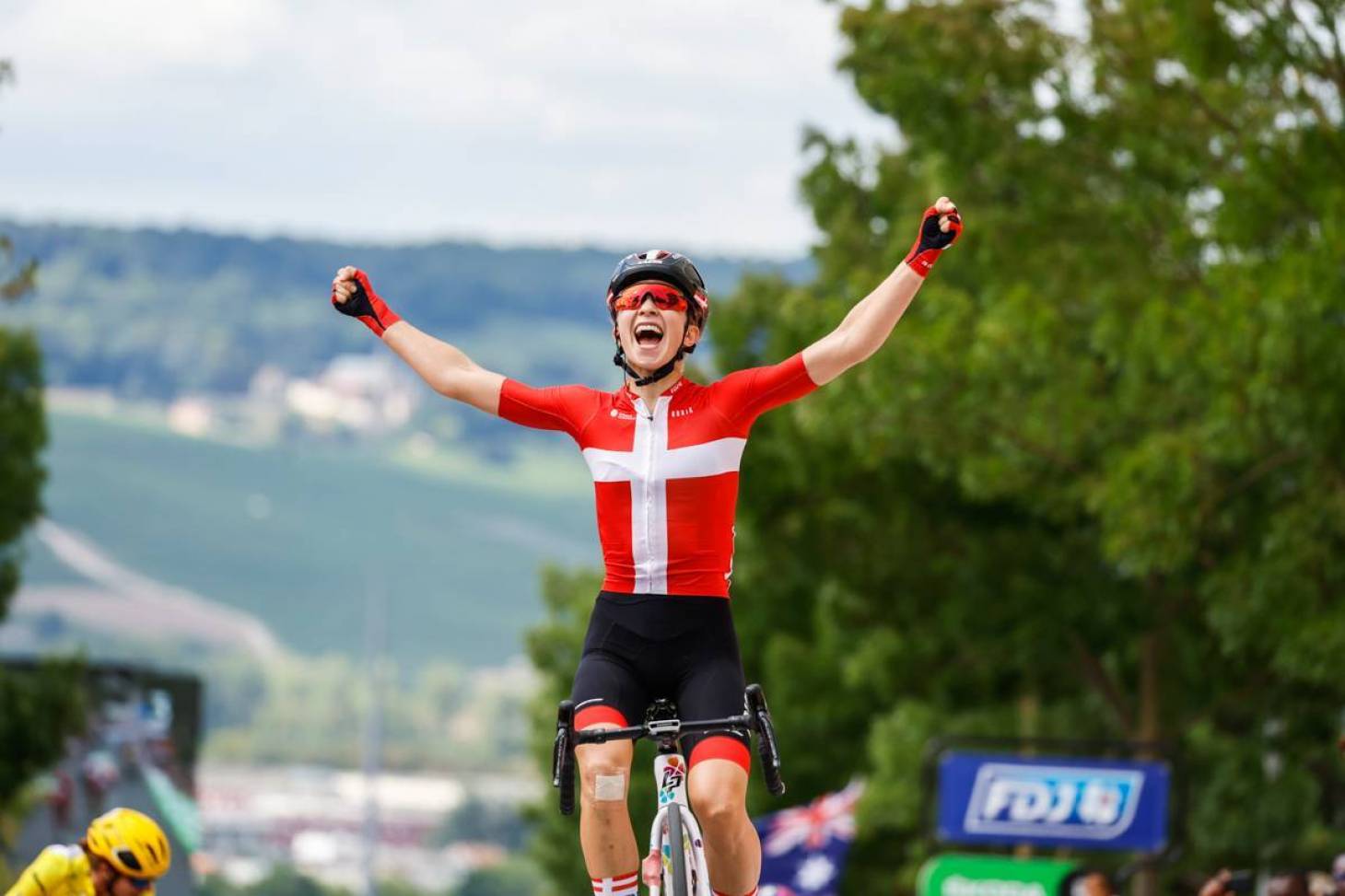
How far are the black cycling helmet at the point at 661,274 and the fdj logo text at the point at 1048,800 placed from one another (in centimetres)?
1248

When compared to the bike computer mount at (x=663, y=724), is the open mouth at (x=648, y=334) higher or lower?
higher

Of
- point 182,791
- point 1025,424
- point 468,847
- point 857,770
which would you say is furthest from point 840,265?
point 468,847

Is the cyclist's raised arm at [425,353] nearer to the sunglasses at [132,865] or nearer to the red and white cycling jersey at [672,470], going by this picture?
the red and white cycling jersey at [672,470]

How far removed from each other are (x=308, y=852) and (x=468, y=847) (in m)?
11.8

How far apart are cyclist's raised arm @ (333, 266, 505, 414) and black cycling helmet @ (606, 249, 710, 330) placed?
59 centimetres

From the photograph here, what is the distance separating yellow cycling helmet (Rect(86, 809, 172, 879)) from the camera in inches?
432

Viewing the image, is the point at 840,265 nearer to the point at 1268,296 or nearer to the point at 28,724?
the point at 28,724

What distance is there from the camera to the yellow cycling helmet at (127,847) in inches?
432

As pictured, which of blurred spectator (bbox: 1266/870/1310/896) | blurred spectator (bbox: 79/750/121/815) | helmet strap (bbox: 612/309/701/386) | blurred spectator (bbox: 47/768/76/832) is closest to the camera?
helmet strap (bbox: 612/309/701/386)

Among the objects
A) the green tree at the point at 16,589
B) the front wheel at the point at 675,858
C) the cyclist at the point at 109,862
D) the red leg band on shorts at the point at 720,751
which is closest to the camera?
the front wheel at the point at 675,858

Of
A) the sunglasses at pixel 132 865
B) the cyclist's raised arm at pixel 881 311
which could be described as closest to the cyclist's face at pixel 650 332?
the cyclist's raised arm at pixel 881 311

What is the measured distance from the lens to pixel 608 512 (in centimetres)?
986

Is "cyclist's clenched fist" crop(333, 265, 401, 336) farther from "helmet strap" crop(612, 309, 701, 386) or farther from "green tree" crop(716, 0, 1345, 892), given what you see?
"green tree" crop(716, 0, 1345, 892)

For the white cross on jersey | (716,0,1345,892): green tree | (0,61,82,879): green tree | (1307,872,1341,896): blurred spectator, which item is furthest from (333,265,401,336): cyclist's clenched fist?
(0,61,82,879): green tree
